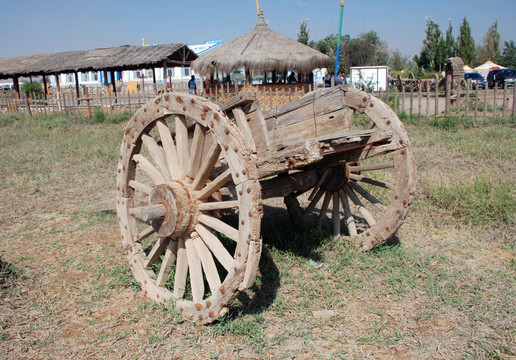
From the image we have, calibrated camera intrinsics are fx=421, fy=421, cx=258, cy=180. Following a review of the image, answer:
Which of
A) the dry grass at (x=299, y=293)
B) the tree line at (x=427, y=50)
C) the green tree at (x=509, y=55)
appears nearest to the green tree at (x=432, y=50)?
the tree line at (x=427, y=50)

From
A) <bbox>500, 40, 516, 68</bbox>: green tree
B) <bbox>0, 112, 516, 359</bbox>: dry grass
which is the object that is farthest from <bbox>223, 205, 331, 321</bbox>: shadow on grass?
<bbox>500, 40, 516, 68</bbox>: green tree

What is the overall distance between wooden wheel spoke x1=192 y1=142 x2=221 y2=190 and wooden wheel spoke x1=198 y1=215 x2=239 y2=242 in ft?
0.80

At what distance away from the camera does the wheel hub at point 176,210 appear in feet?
9.62

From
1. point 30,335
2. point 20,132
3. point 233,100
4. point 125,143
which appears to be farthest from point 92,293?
point 20,132

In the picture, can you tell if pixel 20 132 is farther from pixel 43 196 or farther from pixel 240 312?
pixel 240 312

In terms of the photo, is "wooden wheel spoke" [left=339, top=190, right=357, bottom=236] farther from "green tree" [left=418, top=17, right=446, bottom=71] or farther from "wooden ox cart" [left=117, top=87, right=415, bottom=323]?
"green tree" [left=418, top=17, right=446, bottom=71]

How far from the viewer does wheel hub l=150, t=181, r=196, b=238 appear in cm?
293

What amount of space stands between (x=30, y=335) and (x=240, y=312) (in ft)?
4.90

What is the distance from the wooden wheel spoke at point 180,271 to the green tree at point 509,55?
5789 centimetres

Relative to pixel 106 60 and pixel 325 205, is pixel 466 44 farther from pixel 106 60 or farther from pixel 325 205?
pixel 325 205

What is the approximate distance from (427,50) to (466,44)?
27.9 feet

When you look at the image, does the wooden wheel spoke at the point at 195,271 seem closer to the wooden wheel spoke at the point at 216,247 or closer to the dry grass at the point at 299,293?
the wooden wheel spoke at the point at 216,247

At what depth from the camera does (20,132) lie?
484 inches

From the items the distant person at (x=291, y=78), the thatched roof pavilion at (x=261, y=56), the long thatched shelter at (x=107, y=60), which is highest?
the long thatched shelter at (x=107, y=60)
